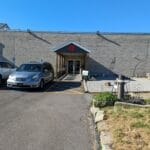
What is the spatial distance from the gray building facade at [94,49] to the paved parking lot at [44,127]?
2126 cm

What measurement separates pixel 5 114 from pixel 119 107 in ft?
12.3

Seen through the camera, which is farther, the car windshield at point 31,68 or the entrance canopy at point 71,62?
the entrance canopy at point 71,62

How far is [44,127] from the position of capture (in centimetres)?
764

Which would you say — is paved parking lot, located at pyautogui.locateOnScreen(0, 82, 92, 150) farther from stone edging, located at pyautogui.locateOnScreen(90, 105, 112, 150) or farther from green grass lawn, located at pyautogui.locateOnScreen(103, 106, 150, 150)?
green grass lawn, located at pyautogui.locateOnScreen(103, 106, 150, 150)

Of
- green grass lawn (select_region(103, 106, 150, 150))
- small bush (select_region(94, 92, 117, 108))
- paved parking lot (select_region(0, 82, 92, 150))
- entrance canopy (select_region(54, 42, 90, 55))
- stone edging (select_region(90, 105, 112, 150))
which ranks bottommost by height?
paved parking lot (select_region(0, 82, 92, 150))

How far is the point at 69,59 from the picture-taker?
34.5 m

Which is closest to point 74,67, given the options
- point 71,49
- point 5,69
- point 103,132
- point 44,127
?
point 71,49

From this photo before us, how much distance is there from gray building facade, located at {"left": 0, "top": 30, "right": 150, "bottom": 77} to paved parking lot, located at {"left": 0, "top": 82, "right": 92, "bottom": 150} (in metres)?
21.3

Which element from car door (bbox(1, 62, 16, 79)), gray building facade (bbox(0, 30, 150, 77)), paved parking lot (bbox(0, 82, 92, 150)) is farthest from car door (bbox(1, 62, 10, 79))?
gray building facade (bbox(0, 30, 150, 77))

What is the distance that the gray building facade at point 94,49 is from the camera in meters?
32.4

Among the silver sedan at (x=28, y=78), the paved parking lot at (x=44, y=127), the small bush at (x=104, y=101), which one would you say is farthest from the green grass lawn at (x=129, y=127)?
the silver sedan at (x=28, y=78)

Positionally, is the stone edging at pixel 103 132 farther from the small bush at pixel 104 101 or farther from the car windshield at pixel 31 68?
the car windshield at pixel 31 68

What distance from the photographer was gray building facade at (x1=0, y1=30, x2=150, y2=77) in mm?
32438

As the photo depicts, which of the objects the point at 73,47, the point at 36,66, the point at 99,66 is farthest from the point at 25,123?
the point at 99,66
